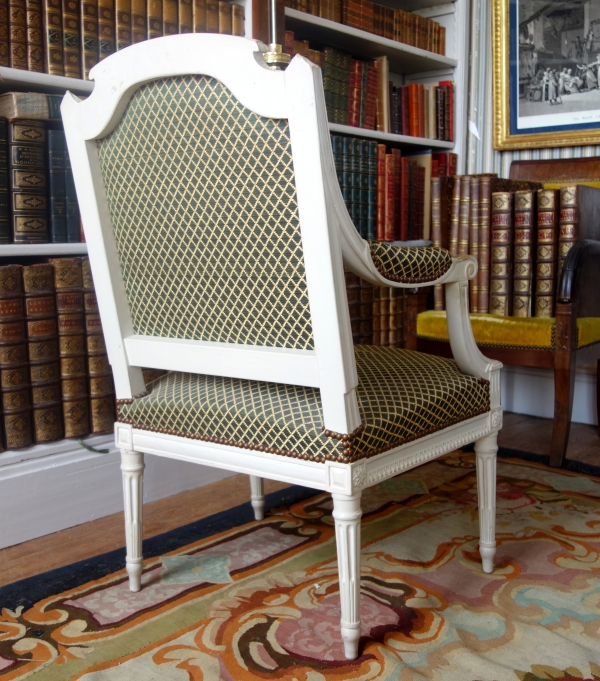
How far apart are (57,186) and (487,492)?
52.3 inches

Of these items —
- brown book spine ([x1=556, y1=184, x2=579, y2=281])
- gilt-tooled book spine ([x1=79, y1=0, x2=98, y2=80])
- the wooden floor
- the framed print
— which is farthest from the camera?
the framed print

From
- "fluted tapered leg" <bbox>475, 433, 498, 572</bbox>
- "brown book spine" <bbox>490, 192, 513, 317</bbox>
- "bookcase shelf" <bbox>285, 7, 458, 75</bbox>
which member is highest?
"bookcase shelf" <bbox>285, 7, 458, 75</bbox>

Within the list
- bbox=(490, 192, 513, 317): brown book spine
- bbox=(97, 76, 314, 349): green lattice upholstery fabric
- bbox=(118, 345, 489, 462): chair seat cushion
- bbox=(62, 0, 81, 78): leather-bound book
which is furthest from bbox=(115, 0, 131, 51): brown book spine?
bbox=(490, 192, 513, 317): brown book spine

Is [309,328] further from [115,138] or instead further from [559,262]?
[559,262]

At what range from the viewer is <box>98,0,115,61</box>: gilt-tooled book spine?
1.98 meters

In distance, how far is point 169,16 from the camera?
2109 mm

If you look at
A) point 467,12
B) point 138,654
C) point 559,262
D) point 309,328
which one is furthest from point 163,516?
point 467,12

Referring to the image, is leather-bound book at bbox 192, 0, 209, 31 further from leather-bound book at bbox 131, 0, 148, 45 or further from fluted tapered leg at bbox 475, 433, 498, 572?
fluted tapered leg at bbox 475, 433, 498, 572

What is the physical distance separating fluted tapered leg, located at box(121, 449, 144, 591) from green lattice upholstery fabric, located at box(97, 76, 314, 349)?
285 millimetres

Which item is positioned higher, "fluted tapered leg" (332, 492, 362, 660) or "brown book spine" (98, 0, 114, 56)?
"brown book spine" (98, 0, 114, 56)

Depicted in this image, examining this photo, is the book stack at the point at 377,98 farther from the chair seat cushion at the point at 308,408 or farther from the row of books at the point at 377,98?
the chair seat cushion at the point at 308,408

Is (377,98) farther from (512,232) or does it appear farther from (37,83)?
(37,83)

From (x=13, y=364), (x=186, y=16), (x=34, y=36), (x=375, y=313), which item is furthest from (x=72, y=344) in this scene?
(x=375, y=313)

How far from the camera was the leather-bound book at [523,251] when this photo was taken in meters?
2.46
